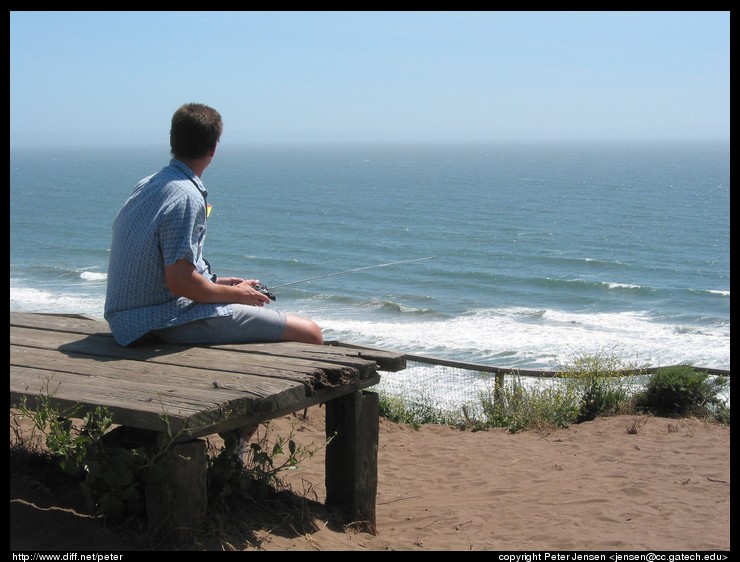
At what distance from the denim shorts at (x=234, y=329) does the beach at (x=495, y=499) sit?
73 centimetres

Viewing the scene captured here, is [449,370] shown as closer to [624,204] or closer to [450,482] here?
[450,482]

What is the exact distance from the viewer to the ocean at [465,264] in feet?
80.1

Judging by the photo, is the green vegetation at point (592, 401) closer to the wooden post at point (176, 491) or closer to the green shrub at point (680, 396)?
the green shrub at point (680, 396)

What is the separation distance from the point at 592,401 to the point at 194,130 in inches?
244

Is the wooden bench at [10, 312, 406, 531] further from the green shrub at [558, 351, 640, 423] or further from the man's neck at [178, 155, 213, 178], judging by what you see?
the green shrub at [558, 351, 640, 423]

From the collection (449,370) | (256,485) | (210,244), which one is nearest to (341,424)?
(256,485)

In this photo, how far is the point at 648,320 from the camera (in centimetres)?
2716

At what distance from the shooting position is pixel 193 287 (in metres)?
4.13

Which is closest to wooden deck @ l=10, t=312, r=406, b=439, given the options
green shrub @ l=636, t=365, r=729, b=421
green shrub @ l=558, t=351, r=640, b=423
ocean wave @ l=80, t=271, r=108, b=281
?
green shrub @ l=558, t=351, r=640, b=423

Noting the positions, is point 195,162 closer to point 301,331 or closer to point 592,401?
point 301,331

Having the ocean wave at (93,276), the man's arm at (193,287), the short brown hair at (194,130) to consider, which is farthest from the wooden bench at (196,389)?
the ocean wave at (93,276)

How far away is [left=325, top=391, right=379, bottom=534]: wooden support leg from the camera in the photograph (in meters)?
4.47

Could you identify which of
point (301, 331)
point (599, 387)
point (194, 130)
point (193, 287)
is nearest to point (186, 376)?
point (193, 287)

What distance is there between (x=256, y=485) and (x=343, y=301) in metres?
25.0
